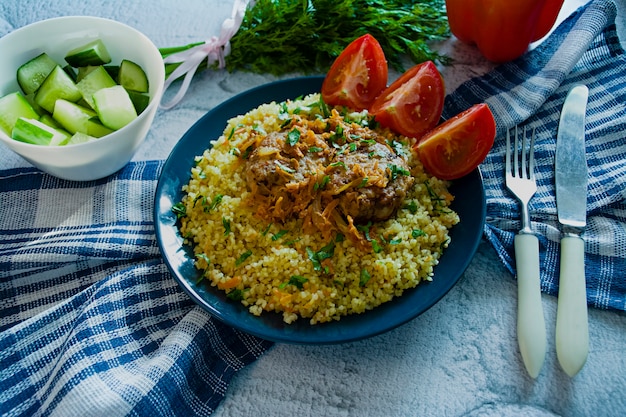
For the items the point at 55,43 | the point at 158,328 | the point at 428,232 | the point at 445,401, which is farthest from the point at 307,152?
the point at 55,43

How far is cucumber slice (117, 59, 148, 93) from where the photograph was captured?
110 inches

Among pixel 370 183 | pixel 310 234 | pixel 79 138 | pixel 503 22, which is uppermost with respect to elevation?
pixel 503 22

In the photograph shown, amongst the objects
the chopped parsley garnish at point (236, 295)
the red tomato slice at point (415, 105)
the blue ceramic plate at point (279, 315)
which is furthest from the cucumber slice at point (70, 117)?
the red tomato slice at point (415, 105)

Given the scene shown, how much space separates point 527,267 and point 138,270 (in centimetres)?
154

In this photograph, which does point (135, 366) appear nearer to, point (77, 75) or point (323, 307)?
point (323, 307)

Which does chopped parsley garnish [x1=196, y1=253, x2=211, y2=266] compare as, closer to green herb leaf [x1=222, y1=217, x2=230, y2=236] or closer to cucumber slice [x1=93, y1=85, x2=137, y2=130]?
green herb leaf [x1=222, y1=217, x2=230, y2=236]

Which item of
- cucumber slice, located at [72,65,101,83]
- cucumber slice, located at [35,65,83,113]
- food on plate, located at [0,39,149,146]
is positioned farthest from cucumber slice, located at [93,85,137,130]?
cucumber slice, located at [72,65,101,83]

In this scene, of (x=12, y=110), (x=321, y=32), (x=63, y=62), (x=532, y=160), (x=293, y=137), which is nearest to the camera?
(x=293, y=137)

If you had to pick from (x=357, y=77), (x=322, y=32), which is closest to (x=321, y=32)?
(x=322, y=32)

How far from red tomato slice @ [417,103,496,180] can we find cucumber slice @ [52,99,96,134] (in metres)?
1.46

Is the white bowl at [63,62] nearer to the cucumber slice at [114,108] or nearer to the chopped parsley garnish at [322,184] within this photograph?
the cucumber slice at [114,108]

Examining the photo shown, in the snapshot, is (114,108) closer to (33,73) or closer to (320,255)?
(33,73)

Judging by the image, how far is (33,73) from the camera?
9.02 ft

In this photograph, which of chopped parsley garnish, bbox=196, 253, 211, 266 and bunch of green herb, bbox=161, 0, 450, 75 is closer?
chopped parsley garnish, bbox=196, 253, 211, 266
